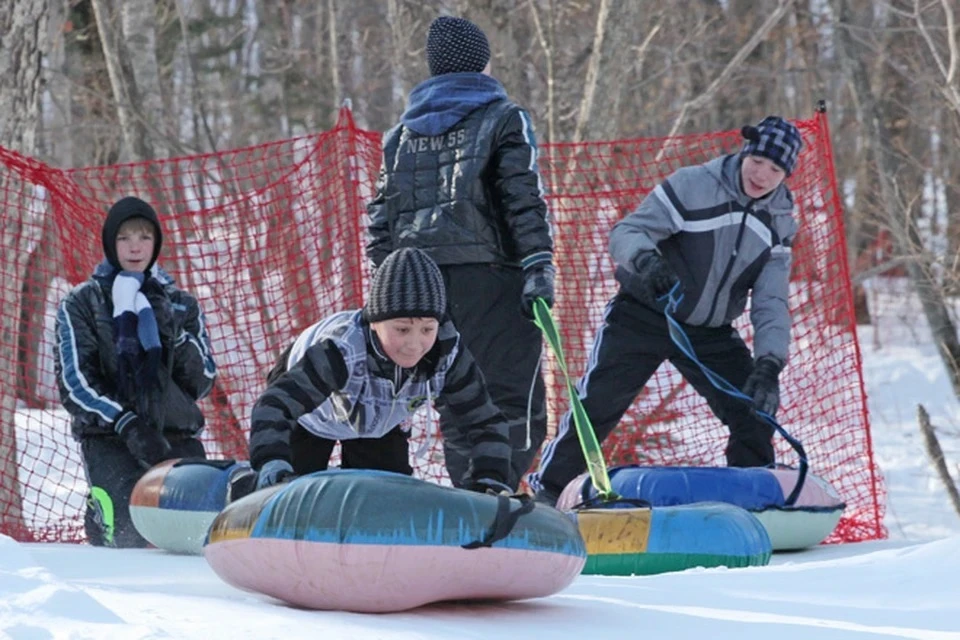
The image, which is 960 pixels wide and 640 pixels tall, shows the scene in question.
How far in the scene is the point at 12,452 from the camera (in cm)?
702

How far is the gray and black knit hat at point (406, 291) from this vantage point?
12.8ft

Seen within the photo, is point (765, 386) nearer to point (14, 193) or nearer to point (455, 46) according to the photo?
point (455, 46)

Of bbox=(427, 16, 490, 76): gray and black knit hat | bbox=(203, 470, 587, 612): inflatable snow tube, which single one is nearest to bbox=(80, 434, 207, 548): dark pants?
bbox=(427, 16, 490, 76): gray and black knit hat

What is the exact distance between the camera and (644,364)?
228 inches

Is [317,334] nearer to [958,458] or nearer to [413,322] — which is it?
[413,322]

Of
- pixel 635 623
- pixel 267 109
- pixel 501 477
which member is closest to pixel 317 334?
pixel 501 477

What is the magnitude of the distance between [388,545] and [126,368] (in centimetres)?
277

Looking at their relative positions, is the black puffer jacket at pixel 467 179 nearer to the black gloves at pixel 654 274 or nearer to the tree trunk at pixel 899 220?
the black gloves at pixel 654 274

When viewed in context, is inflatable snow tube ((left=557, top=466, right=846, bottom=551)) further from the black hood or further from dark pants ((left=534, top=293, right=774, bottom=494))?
the black hood

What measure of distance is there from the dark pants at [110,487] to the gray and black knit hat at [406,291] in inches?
76.4

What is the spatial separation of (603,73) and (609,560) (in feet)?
16.6

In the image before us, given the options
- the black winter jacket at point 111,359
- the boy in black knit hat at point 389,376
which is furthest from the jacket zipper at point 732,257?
the black winter jacket at point 111,359

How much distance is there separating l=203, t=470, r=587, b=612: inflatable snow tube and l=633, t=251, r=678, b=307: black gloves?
7.34 feet

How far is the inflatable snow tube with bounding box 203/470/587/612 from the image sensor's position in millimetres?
3117
